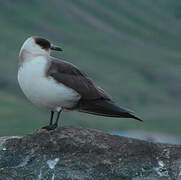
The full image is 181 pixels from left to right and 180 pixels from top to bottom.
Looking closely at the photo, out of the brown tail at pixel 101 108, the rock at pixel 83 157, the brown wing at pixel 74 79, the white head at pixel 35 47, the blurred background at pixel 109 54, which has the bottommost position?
the rock at pixel 83 157

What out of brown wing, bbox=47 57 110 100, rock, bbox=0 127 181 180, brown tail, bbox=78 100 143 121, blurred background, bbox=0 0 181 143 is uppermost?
blurred background, bbox=0 0 181 143

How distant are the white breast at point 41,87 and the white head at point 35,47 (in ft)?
0.62

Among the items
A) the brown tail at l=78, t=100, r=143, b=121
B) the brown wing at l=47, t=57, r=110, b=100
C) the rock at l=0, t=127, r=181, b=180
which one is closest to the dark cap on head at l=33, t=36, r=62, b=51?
the brown wing at l=47, t=57, r=110, b=100

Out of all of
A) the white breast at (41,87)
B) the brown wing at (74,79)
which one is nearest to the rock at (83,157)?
the white breast at (41,87)

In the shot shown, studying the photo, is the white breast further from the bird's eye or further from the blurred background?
the blurred background

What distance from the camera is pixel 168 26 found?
186750 mm

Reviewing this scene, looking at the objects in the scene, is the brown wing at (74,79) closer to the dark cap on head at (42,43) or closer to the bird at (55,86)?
the bird at (55,86)

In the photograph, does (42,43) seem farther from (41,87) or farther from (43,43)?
(41,87)

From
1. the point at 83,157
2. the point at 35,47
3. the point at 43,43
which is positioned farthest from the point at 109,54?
the point at 83,157

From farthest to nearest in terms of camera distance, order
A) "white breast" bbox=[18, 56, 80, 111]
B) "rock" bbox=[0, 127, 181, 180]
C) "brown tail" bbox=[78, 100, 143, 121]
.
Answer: "brown tail" bbox=[78, 100, 143, 121], "white breast" bbox=[18, 56, 80, 111], "rock" bbox=[0, 127, 181, 180]

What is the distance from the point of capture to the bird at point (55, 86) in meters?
10.4

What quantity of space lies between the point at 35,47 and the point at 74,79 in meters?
0.85

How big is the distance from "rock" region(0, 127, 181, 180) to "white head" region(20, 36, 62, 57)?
133 centimetres

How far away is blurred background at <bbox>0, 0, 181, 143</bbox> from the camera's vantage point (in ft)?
297
